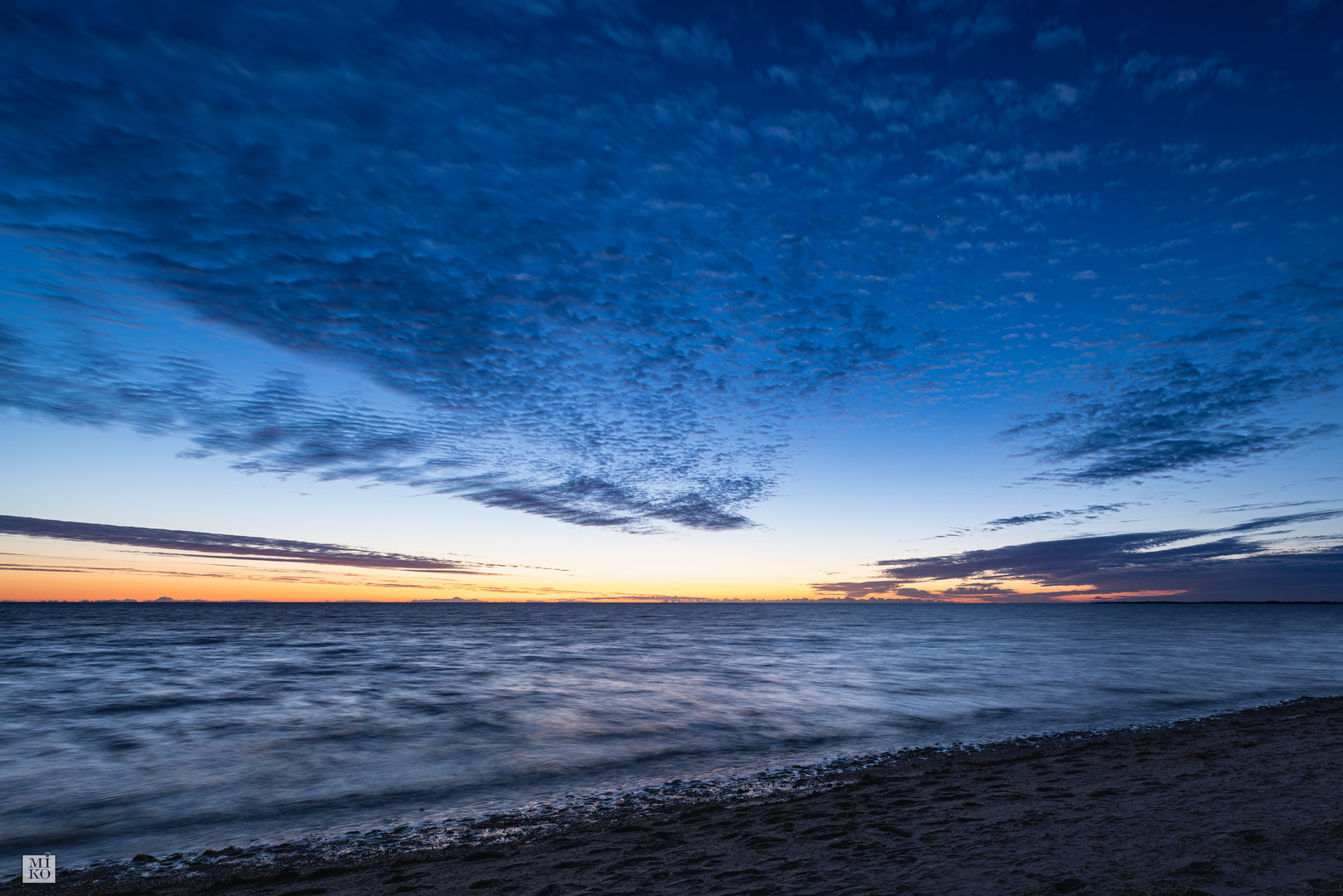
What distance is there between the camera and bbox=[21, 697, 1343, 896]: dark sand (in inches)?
216

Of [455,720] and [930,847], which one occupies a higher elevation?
[930,847]

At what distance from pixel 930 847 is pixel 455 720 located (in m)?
14.4

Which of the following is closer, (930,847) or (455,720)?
(930,847)

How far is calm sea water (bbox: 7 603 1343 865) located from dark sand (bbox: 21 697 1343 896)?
2.47 m

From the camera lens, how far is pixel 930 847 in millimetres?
6641

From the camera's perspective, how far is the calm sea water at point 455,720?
10477 millimetres

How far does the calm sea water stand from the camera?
34.4ft

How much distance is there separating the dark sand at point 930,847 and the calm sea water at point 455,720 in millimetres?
2465

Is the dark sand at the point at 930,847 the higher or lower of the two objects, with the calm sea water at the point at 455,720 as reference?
higher

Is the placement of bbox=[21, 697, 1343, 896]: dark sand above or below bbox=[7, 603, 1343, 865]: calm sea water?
above

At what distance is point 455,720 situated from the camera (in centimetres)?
1731

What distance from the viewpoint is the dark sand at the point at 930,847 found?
5488mm

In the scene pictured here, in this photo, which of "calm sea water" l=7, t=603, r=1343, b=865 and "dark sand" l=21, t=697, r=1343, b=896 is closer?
"dark sand" l=21, t=697, r=1343, b=896

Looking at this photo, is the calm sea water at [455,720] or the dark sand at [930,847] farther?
the calm sea water at [455,720]
